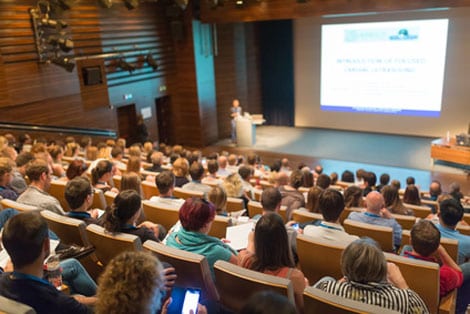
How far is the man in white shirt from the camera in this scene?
3.31m

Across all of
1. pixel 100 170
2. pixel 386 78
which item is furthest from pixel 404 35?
pixel 100 170

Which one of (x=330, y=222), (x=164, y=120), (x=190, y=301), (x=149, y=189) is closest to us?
(x=190, y=301)

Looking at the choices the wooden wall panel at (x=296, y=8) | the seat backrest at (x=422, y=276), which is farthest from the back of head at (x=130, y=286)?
the wooden wall panel at (x=296, y=8)

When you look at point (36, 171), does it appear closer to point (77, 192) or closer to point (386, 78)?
point (77, 192)

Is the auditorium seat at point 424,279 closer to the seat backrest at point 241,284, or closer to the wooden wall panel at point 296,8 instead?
the seat backrest at point 241,284

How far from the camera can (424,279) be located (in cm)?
270

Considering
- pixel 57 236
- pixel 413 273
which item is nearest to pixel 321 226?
pixel 413 273

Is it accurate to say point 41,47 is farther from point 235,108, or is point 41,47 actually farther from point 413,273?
point 413,273

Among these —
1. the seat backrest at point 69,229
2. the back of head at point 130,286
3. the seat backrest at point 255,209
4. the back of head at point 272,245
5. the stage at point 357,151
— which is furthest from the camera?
the stage at point 357,151

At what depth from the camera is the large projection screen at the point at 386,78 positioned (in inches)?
440

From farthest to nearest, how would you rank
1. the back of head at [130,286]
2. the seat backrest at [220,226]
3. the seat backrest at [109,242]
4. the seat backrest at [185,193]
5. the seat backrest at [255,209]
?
the seat backrest at [185,193] < the seat backrest at [255,209] < the seat backrest at [220,226] < the seat backrest at [109,242] < the back of head at [130,286]

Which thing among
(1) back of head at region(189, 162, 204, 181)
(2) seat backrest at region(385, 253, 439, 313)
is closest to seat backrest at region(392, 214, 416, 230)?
(2) seat backrest at region(385, 253, 439, 313)

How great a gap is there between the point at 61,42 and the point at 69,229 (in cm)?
651

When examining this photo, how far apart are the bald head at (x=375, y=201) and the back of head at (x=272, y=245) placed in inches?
69.0
